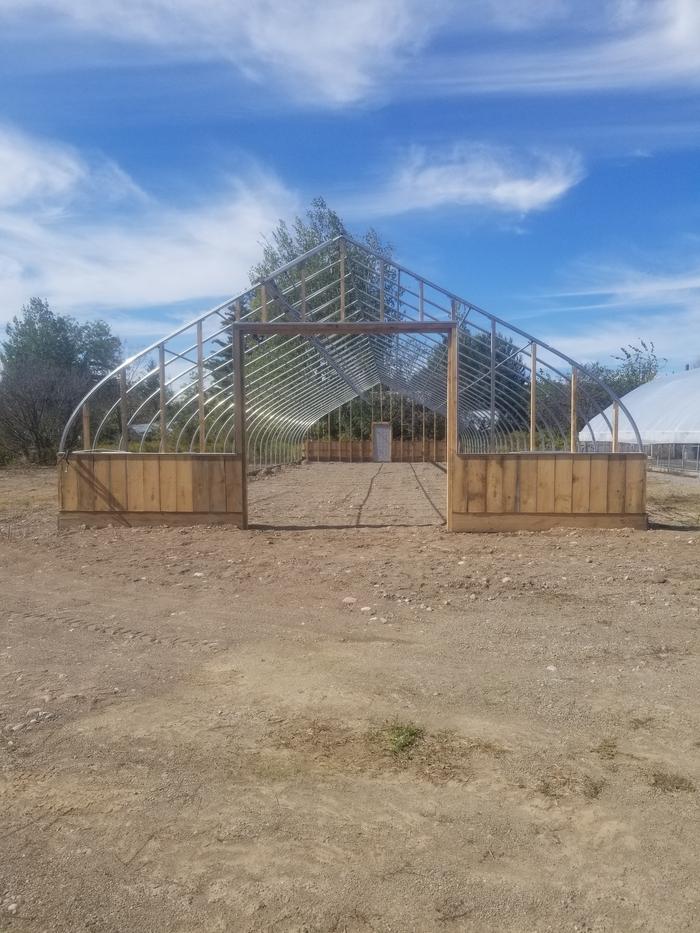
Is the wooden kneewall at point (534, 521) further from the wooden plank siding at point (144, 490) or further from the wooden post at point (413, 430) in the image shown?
the wooden post at point (413, 430)

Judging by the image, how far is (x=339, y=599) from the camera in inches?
284

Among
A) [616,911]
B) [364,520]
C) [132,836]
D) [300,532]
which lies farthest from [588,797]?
[364,520]

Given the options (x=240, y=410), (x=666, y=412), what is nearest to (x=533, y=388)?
(x=240, y=410)

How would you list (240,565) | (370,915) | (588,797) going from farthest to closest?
(240,565), (588,797), (370,915)

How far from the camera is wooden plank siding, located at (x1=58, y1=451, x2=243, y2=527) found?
11.7 m

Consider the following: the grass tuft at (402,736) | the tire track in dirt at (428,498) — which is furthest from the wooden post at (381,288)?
the grass tuft at (402,736)

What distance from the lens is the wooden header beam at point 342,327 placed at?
38.5 ft

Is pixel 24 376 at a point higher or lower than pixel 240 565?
higher

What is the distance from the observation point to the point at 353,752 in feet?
12.7

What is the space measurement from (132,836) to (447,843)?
132 centimetres

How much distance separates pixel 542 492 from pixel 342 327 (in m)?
4.10

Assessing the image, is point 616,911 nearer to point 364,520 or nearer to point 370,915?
point 370,915

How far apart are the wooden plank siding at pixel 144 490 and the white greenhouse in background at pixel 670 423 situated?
616 inches

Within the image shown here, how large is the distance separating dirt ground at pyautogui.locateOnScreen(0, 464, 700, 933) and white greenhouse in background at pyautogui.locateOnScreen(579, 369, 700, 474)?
62.5 ft
